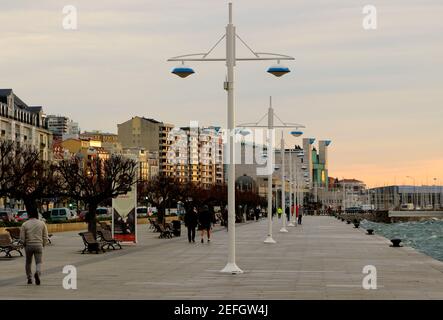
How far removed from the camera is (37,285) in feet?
63.3

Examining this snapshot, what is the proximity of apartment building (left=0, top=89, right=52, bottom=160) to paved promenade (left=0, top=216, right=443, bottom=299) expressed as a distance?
81.6 m

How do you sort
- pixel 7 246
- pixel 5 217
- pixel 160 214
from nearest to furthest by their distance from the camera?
pixel 7 246 → pixel 160 214 → pixel 5 217

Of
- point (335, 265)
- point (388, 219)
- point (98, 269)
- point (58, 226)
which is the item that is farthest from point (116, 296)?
point (388, 219)

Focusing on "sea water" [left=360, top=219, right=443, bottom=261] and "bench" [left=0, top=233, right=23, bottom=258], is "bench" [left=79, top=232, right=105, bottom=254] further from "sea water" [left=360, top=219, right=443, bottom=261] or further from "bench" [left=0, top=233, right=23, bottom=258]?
"sea water" [left=360, top=219, right=443, bottom=261]

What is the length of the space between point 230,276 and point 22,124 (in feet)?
352

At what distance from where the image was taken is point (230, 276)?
21.5 meters

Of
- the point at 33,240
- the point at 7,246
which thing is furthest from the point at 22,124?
the point at 33,240

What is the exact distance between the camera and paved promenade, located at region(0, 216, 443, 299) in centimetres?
1728

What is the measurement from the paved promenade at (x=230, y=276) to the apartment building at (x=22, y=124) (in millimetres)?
81604

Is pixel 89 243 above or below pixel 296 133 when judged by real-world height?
below

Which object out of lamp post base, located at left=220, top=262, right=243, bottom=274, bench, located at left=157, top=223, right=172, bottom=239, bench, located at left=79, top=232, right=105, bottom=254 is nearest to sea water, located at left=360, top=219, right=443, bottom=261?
A: bench, located at left=157, top=223, right=172, bottom=239

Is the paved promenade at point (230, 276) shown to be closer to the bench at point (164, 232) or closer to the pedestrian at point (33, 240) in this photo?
the pedestrian at point (33, 240)

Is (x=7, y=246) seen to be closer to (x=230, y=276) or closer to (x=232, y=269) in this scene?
(x=232, y=269)

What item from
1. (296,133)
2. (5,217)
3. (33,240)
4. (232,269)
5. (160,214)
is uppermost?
(296,133)
